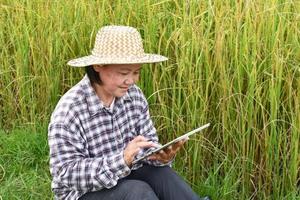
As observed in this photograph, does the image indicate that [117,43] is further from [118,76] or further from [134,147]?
[134,147]

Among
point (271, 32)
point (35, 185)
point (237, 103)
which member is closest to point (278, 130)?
point (237, 103)

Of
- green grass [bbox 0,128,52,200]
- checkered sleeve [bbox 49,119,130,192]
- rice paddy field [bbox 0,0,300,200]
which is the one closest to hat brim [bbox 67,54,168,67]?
checkered sleeve [bbox 49,119,130,192]

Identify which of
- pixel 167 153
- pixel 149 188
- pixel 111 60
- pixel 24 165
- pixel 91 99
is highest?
pixel 111 60

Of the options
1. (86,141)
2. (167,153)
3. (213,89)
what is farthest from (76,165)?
(213,89)

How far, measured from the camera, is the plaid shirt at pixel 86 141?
2.12 metres

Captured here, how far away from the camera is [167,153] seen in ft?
7.41

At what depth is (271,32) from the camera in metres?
2.72

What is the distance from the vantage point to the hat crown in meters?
A: 2.17

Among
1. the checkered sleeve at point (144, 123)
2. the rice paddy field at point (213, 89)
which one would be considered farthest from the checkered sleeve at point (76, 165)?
the rice paddy field at point (213, 89)

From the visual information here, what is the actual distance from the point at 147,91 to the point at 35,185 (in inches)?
27.1

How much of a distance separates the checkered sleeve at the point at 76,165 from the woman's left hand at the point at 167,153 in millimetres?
185

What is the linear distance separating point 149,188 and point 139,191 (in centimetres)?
5

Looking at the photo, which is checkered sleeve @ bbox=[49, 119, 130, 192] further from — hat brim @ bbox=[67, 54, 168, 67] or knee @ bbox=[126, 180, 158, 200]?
hat brim @ bbox=[67, 54, 168, 67]

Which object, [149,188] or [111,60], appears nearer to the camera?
[111,60]
